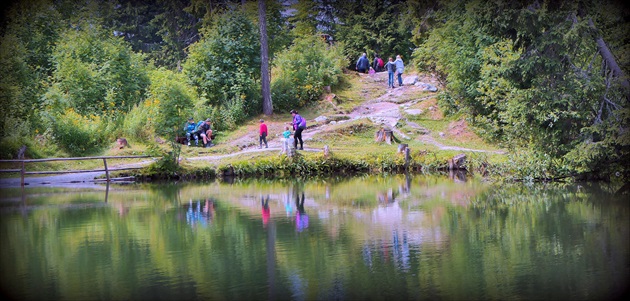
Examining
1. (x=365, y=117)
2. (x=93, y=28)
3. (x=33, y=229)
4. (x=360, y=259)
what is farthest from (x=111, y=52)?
(x=360, y=259)

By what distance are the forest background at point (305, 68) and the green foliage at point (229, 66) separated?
2.9 inches

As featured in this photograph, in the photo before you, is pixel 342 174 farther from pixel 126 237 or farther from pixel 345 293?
pixel 345 293

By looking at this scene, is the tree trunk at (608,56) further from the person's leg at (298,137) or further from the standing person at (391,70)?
the standing person at (391,70)

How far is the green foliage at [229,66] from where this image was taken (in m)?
36.5

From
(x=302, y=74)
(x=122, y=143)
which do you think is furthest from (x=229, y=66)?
(x=122, y=143)

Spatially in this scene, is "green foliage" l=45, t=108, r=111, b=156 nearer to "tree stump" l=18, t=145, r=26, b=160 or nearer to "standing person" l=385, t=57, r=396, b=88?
"tree stump" l=18, t=145, r=26, b=160

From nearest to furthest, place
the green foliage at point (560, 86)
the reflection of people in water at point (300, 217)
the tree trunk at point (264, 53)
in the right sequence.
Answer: the reflection of people in water at point (300, 217) → the green foliage at point (560, 86) → the tree trunk at point (264, 53)

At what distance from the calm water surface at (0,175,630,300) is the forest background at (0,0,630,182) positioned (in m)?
2.44

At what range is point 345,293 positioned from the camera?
10461 mm

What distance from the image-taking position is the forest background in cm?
2095

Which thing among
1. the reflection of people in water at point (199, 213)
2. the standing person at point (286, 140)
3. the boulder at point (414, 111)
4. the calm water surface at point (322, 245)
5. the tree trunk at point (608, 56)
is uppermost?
the tree trunk at point (608, 56)

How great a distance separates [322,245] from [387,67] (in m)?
28.6

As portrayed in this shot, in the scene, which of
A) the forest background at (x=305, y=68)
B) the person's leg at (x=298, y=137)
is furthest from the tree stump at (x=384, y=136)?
the person's leg at (x=298, y=137)

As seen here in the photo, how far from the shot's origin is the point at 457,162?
93.8 feet
